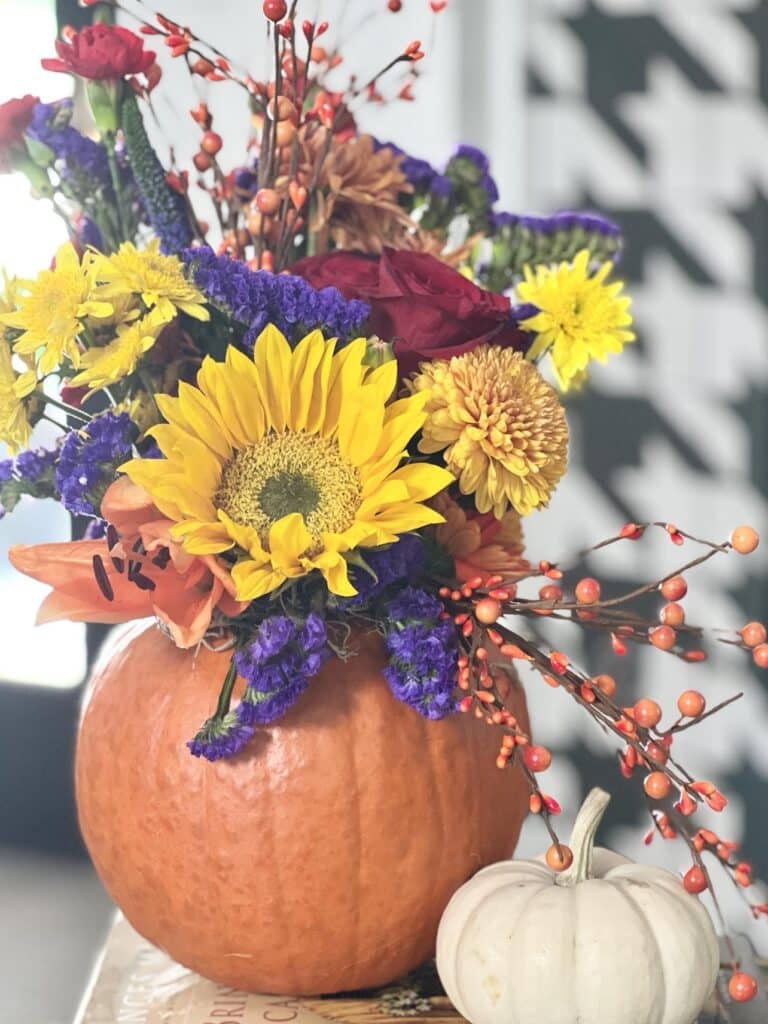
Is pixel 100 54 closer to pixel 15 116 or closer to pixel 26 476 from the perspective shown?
pixel 15 116

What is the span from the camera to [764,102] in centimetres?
118

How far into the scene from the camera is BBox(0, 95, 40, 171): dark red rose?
67 cm

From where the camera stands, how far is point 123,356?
552mm

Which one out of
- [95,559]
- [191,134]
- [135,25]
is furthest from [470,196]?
[135,25]

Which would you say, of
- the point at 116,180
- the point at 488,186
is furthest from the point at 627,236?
the point at 116,180

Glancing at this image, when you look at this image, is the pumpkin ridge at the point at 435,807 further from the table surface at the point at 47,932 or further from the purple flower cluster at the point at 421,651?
the table surface at the point at 47,932

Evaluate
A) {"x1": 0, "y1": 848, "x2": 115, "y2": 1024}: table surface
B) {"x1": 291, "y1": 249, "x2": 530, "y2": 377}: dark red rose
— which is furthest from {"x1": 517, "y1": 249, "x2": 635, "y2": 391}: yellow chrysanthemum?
{"x1": 0, "y1": 848, "x2": 115, "y2": 1024}: table surface

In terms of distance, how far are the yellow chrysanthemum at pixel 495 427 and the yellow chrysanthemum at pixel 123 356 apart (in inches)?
5.1

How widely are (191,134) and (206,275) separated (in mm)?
667

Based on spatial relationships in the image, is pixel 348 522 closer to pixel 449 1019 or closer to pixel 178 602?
pixel 178 602

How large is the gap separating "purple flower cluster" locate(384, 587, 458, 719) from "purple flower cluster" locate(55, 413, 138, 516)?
15 centimetres

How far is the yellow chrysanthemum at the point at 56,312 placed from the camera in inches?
21.8

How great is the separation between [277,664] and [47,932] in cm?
83

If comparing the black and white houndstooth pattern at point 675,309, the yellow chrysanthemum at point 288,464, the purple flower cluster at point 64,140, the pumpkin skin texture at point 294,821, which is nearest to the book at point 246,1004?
the pumpkin skin texture at point 294,821
